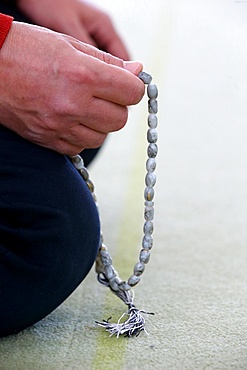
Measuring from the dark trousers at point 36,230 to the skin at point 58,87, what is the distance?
0.10 feet

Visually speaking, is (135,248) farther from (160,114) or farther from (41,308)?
(160,114)

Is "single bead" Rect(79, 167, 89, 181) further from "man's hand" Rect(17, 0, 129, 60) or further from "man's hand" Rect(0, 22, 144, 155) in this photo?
"man's hand" Rect(17, 0, 129, 60)

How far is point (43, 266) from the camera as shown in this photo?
722 millimetres

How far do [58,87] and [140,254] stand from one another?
0.67 feet

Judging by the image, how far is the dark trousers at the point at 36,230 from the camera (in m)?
0.69

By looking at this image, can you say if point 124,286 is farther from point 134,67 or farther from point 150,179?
point 134,67

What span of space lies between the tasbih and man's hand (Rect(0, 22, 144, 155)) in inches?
1.3

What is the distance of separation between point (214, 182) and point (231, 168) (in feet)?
0.38

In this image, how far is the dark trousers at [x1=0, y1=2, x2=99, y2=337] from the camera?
693 mm

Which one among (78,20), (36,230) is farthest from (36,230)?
(78,20)

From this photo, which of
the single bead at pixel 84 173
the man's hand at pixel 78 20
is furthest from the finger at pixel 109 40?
the single bead at pixel 84 173

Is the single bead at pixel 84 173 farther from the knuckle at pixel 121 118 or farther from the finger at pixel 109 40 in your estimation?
the finger at pixel 109 40

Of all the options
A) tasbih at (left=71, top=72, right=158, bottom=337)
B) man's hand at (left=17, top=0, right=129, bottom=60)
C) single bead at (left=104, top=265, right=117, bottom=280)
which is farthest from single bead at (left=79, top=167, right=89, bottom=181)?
man's hand at (left=17, top=0, right=129, bottom=60)

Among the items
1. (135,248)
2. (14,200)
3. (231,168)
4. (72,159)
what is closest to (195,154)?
(231,168)
